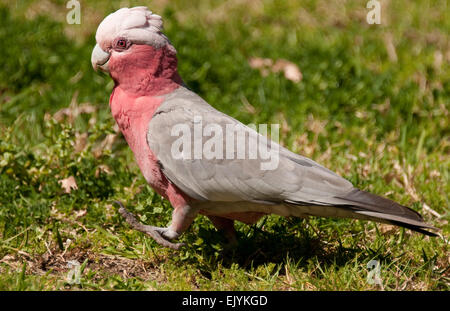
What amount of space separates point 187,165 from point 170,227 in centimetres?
39

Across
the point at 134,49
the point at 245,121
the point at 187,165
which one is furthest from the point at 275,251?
the point at 245,121

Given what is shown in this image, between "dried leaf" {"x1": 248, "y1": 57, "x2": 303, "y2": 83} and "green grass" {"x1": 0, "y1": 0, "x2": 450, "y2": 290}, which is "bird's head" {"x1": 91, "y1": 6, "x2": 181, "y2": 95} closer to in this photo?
"green grass" {"x1": 0, "y1": 0, "x2": 450, "y2": 290}

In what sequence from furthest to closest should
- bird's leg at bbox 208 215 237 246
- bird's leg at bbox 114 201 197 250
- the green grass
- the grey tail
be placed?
bird's leg at bbox 208 215 237 246 < the green grass < bird's leg at bbox 114 201 197 250 < the grey tail

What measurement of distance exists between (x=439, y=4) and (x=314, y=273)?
4657 millimetres

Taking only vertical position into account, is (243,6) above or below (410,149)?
above

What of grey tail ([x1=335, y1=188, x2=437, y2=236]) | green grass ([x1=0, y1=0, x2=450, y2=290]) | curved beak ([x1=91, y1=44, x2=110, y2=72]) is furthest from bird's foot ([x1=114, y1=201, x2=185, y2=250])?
grey tail ([x1=335, y1=188, x2=437, y2=236])

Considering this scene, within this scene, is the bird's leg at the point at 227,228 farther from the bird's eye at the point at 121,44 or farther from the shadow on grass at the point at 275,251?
the bird's eye at the point at 121,44

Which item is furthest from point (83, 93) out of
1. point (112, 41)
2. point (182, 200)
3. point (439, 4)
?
point (439, 4)

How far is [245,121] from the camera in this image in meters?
5.34

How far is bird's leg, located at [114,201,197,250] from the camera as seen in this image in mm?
3457

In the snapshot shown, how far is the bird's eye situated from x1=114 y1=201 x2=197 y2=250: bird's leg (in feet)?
2.84

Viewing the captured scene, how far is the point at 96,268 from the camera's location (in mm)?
3652

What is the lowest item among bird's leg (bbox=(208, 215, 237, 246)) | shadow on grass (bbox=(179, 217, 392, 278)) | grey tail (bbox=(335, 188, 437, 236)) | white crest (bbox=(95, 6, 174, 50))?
shadow on grass (bbox=(179, 217, 392, 278))
